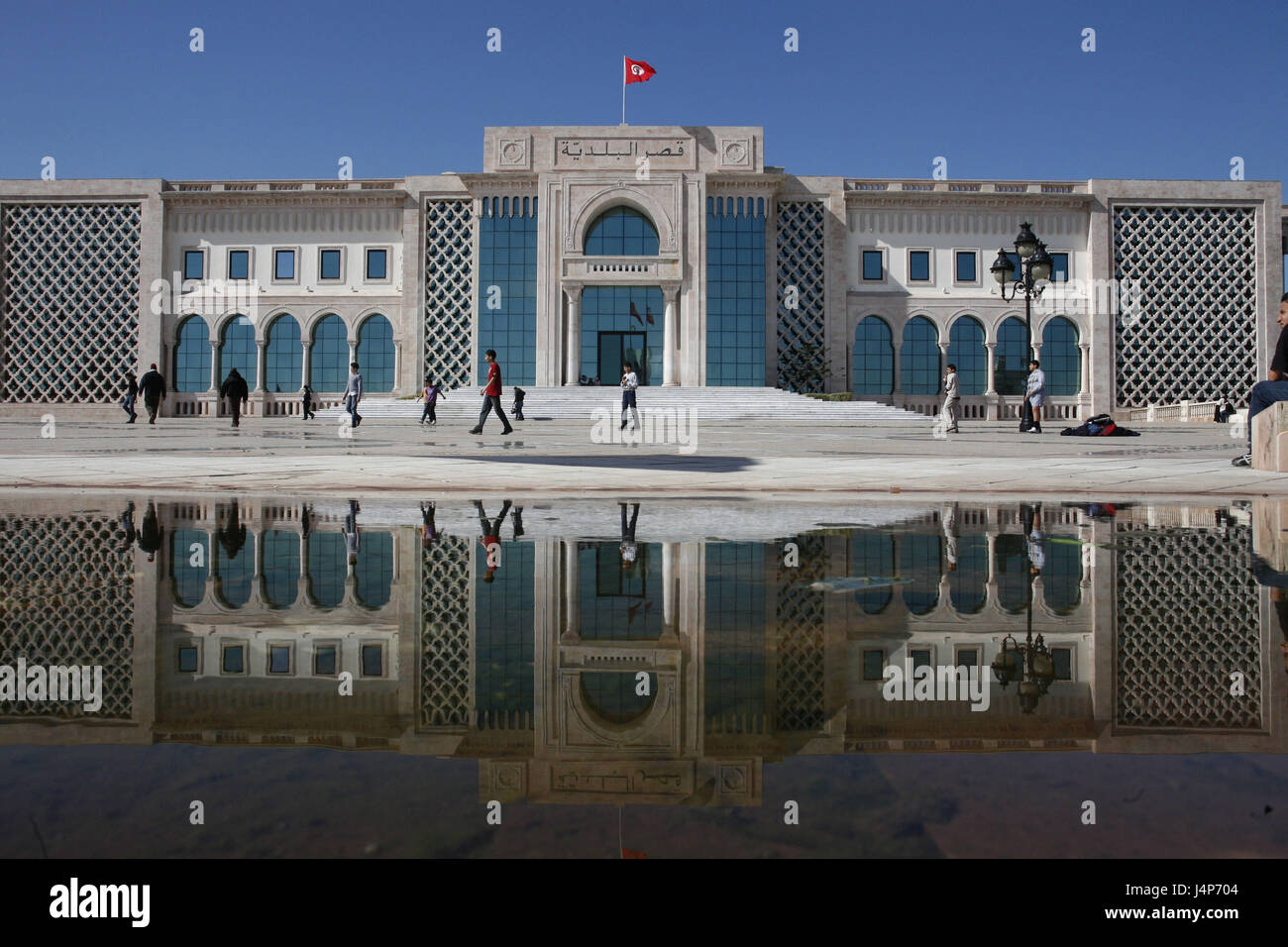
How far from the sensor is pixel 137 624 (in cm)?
224

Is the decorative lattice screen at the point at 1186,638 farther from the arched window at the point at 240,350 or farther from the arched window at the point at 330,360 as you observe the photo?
the arched window at the point at 240,350

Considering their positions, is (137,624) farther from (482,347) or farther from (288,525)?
(482,347)

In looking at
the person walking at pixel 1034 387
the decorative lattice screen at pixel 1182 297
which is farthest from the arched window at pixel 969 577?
the decorative lattice screen at pixel 1182 297

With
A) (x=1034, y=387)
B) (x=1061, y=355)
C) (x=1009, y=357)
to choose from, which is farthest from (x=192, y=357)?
(x=1061, y=355)

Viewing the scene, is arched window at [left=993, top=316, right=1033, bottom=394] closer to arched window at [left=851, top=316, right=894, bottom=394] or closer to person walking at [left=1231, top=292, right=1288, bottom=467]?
arched window at [left=851, top=316, right=894, bottom=394]

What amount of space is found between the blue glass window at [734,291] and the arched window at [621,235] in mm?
2137

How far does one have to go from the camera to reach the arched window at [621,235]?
31.5 m

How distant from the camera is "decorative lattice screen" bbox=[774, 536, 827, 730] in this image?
1.57m

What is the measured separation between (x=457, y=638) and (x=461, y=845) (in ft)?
3.55

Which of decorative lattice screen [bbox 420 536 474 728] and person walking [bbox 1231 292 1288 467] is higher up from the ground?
person walking [bbox 1231 292 1288 467]

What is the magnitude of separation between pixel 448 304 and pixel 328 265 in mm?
4699

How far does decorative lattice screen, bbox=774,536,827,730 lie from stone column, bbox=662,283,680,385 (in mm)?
28429

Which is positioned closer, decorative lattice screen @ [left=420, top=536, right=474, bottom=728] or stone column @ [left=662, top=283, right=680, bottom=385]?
decorative lattice screen @ [left=420, top=536, right=474, bottom=728]

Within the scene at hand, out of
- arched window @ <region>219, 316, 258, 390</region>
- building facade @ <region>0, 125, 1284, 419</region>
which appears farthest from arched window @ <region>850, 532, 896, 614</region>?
arched window @ <region>219, 316, 258, 390</region>
